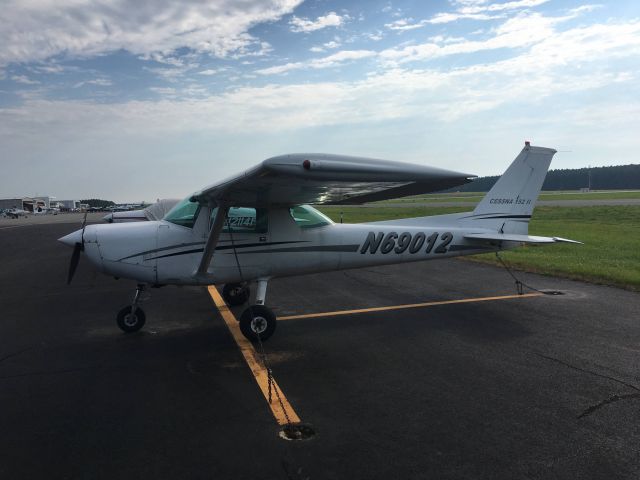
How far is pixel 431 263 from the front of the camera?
13227 millimetres

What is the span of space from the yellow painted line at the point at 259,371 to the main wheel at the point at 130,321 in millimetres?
1285

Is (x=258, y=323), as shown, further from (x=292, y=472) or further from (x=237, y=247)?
Answer: (x=292, y=472)

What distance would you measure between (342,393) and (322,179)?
207 centimetres

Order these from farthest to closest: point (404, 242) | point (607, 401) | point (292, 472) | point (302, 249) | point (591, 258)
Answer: point (591, 258), point (404, 242), point (302, 249), point (607, 401), point (292, 472)

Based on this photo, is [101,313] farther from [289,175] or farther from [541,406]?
[541,406]

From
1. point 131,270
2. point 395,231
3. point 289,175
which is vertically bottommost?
point 131,270

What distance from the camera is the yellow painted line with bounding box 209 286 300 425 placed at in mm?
3900

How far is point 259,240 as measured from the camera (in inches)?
256

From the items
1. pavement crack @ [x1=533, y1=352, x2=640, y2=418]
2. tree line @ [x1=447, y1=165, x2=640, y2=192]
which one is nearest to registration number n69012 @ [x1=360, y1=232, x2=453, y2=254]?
pavement crack @ [x1=533, y1=352, x2=640, y2=418]

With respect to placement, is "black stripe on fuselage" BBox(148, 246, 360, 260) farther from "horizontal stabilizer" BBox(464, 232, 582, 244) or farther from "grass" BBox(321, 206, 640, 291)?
"grass" BBox(321, 206, 640, 291)

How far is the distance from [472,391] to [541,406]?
0.60 m

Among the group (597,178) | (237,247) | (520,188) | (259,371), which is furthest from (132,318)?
(597,178)

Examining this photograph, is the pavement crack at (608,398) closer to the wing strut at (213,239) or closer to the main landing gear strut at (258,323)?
the main landing gear strut at (258,323)

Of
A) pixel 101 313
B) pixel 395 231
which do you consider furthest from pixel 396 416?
pixel 101 313
